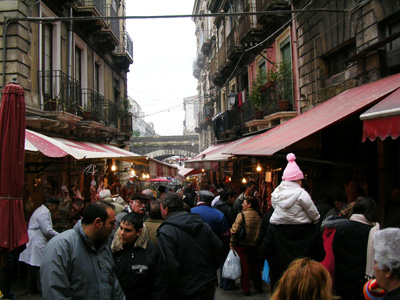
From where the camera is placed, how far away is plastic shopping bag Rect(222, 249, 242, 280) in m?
6.87

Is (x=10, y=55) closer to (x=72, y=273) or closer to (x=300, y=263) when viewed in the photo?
(x=72, y=273)

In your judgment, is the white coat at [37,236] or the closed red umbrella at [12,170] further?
the white coat at [37,236]

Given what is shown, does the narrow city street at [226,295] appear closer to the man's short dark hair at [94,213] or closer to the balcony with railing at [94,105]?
Answer: the man's short dark hair at [94,213]

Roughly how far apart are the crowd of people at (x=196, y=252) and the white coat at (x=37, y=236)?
6.84 ft

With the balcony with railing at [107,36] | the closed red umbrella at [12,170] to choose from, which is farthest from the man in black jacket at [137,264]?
the balcony with railing at [107,36]

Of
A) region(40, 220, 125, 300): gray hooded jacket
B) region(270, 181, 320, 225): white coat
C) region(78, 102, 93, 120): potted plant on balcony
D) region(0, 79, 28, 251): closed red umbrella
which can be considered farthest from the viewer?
region(78, 102, 93, 120): potted plant on balcony

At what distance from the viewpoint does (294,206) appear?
4590mm

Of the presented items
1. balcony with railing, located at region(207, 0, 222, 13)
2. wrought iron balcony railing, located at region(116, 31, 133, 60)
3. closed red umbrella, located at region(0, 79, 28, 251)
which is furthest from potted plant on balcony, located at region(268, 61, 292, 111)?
balcony with railing, located at region(207, 0, 222, 13)

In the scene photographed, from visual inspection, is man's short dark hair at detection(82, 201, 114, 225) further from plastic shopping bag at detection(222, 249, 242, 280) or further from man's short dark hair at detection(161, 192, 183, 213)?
plastic shopping bag at detection(222, 249, 242, 280)

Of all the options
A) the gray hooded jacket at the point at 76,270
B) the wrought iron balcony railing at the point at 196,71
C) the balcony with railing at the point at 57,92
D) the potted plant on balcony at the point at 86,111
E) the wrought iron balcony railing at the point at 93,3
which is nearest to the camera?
the gray hooded jacket at the point at 76,270

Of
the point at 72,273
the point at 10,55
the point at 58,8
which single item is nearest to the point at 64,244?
the point at 72,273

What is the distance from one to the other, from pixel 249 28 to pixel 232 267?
36.2 ft

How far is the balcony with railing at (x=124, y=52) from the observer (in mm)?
21500

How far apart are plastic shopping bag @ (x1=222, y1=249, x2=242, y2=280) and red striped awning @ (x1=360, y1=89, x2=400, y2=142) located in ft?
10.1
